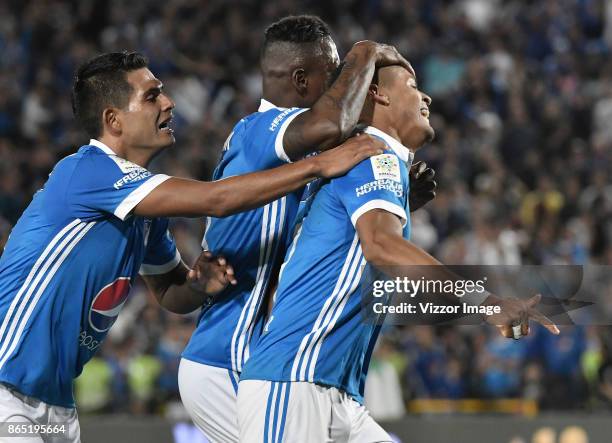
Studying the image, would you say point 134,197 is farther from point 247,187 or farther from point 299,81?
point 299,81

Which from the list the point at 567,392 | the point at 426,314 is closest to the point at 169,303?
the point at 426,314

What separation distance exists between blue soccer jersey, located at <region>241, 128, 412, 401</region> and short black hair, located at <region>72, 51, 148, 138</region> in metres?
1.20

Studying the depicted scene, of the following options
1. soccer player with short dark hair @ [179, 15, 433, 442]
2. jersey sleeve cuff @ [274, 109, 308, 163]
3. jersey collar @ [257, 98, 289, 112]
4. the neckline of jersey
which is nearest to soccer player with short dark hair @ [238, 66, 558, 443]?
jersey sleeve cuff @ [274, 109, 308, 163]

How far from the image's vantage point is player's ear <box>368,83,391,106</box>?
4926 mm

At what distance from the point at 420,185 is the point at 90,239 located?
1697mm

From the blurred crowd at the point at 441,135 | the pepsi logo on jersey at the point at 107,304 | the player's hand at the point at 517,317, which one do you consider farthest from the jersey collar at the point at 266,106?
the blurred crowd at the point at 441,135

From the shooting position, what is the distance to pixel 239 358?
504 cm

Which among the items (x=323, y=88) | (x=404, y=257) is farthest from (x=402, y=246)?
(x=323, y=88)

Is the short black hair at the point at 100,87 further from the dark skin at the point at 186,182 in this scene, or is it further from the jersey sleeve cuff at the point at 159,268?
the jersey sleeve cuff at the point at 159,268

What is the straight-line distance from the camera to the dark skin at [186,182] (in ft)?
15.1

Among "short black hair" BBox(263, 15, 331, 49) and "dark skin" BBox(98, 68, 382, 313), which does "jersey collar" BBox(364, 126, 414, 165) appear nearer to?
"dark skin" BBox(98, 68, 382, 313)

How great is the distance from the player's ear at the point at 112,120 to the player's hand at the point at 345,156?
1025mm

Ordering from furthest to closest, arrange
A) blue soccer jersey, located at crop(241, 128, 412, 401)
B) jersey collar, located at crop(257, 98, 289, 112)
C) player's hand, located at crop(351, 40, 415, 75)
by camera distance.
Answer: jersey collar, located at crop(257, 98, 289, 112), player's hand, located at crop(351, 40, 415, 75), blue soccer jersey, located at crop(241, 128, 412, 401)

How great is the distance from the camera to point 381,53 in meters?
4.94
